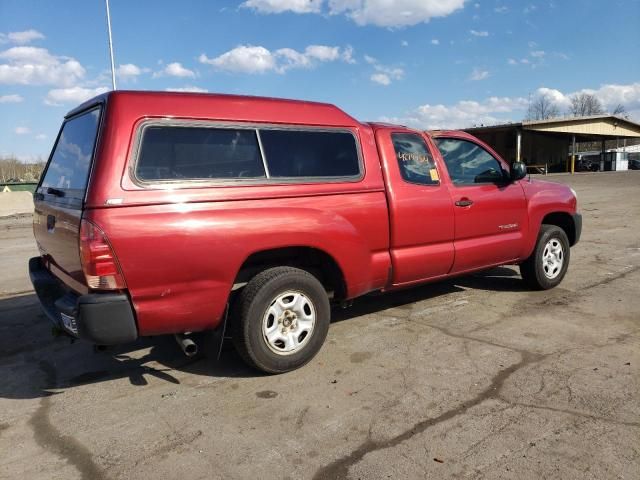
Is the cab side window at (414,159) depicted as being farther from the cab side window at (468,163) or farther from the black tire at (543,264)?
the black tire at (543,264)

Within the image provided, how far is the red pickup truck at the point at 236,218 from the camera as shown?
3189 millimetres

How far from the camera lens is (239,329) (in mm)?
3645

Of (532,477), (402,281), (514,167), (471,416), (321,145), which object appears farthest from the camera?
(514,167)

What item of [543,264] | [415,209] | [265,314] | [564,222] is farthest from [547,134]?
[265,314]

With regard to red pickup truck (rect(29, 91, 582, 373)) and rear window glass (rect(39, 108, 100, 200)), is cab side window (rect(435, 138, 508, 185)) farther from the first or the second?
rear window glass (rect(39, 108, 100, 200))

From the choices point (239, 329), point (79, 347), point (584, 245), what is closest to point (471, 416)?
point (239, 329)

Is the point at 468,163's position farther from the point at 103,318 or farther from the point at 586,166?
the point at 586,166

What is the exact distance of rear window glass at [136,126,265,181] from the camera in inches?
131

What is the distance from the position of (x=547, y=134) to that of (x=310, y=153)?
48.2m

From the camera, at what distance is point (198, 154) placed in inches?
139

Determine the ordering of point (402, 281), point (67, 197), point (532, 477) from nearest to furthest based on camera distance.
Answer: point (532, 477) → point (67, 197) → point (402, 281)

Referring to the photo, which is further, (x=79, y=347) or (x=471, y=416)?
(x=79, y=347)

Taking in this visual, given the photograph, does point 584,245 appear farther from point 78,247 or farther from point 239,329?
point 78,247

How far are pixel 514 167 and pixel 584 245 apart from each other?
474 centimetres
